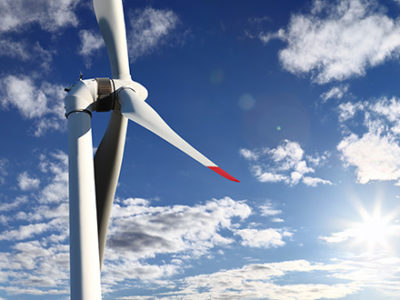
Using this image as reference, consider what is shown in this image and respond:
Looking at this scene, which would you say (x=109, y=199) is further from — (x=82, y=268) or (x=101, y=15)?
(x=101, y=15)

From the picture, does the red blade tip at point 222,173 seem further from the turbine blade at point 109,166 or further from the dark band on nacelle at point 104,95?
the dark band on nacelle at point 104,95

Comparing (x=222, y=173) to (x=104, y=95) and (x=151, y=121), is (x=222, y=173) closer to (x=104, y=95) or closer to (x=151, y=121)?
(x=151, y=121)

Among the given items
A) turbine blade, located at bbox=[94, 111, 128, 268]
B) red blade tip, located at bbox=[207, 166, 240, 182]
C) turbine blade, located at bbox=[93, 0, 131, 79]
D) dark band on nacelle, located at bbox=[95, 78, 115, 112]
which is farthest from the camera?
turbine blade, located at bbox=[93, 0, 131, 79]

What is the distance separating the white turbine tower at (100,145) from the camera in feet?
55.5

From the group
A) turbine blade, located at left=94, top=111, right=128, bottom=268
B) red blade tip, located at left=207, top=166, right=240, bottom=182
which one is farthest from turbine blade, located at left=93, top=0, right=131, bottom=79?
red blade tip, located at left=207, top=166, right=240, bottom=182

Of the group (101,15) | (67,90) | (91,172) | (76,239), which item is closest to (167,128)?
(91,172)

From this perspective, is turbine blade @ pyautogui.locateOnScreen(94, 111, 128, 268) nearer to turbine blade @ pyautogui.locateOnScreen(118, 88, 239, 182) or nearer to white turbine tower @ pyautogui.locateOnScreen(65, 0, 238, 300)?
white turbine tower @ pyautogui.locateOnScreen(65, 0, 238, 300)

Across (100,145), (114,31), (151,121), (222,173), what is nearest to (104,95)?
(100,145)

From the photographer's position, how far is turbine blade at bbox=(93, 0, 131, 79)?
24891mm

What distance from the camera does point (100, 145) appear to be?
79.3 feet

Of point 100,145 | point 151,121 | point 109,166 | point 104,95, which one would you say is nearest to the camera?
point 151,121

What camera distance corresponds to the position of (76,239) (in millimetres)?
17047

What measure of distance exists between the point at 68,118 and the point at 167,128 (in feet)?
17.8

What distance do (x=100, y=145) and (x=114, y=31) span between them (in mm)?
7729
